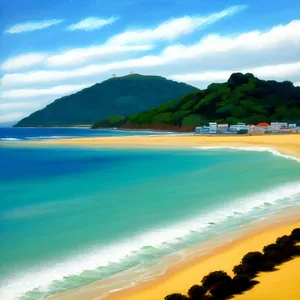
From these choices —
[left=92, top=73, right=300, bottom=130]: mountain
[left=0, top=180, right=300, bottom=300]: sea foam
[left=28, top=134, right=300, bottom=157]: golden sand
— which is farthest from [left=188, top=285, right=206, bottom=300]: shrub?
[left=92, top=73, right=300, bottom=130]: mountain

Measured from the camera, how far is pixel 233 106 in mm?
64625

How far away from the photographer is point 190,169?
17828 mm

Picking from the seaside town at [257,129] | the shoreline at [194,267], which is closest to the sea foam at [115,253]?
the shoreline at [194,267]

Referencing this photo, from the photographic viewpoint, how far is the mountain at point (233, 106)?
59.3 meters

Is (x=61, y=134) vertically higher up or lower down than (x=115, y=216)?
higher up

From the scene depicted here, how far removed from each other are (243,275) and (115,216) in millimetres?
4930

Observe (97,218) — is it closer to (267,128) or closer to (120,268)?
(120,268)

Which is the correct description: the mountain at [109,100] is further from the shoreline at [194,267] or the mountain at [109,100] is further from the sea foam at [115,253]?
the shoreline at [194,267]

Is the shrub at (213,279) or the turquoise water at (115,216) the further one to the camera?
the turquoise water at (115,216)

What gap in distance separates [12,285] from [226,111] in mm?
60392

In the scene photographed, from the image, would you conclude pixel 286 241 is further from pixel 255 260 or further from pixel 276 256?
pixel 255 260

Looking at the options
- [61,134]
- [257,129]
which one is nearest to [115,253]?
[257,129]

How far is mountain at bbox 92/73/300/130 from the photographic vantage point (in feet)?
195

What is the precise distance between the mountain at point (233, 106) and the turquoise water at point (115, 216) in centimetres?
4365
